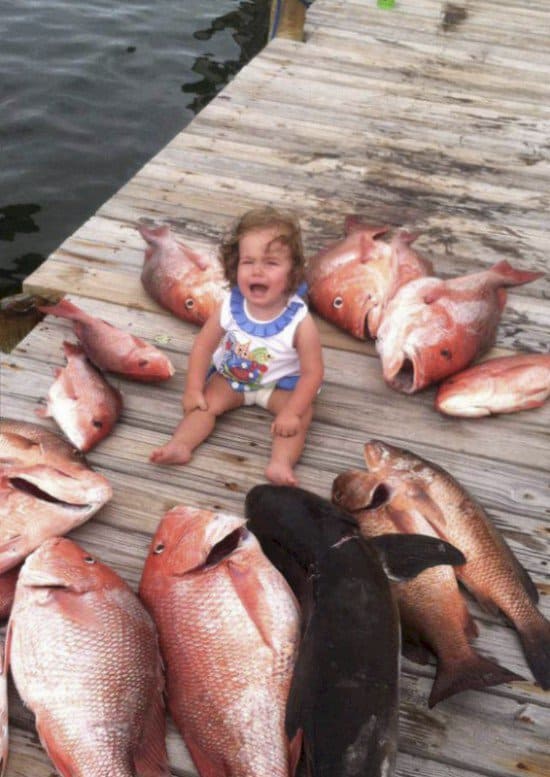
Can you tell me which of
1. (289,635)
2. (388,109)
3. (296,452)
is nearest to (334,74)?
(388,109)

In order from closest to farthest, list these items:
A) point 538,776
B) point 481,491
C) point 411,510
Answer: point 538,776
point 411,510
point 481,491

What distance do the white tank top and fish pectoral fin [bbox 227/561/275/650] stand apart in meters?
1.11

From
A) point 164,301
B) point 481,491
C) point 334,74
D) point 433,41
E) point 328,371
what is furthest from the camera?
point 433,41

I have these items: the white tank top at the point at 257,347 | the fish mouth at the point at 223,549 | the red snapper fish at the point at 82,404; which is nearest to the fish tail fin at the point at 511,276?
the white tank top at the point at 257,347

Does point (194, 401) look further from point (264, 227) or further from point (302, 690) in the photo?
point (302, 690)

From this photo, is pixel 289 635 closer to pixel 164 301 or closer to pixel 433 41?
pixel 164 301

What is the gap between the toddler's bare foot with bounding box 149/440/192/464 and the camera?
330 centimetres

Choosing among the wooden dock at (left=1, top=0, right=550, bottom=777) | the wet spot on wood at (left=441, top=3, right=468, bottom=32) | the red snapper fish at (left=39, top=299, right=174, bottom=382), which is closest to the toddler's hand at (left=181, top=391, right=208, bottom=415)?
the wooden dock at (left=1, top=0, right=550, bottom=777)

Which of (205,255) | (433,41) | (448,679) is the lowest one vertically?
(448,679)

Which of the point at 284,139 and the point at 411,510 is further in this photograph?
the point at 284,139

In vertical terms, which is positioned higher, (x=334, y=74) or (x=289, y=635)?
(x=334, y=74)

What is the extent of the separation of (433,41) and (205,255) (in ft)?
16.0

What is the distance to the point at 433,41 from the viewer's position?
7.86 metres

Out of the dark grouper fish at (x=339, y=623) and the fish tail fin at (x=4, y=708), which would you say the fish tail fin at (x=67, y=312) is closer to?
the dark grouper fish at (x=339, y=623)
